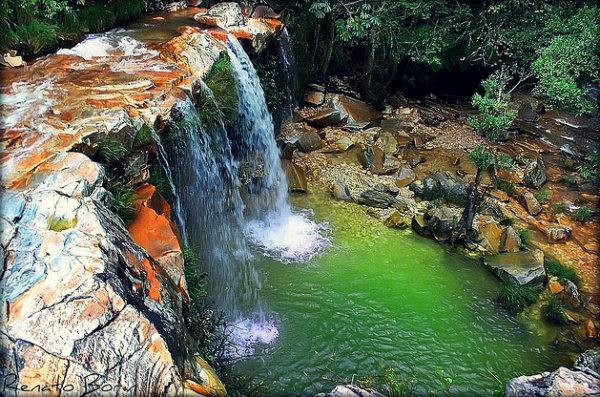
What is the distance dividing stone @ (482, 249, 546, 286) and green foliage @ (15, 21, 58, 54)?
26.4ft

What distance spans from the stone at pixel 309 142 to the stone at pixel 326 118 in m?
0.69

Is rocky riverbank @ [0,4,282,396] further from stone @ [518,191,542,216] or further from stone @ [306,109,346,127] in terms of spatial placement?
stone @ [518,191,542,216]

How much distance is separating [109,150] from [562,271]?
733 cm

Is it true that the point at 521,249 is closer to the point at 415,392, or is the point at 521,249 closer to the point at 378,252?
the point at 378,252

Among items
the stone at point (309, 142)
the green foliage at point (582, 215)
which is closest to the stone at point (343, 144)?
the stone at point (309, 142)

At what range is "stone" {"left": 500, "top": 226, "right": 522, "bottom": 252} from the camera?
7.75 m

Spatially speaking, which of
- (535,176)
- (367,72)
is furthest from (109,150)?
(367,72)

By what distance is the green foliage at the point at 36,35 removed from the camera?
6.36 m

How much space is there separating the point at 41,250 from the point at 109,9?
23.4 ft

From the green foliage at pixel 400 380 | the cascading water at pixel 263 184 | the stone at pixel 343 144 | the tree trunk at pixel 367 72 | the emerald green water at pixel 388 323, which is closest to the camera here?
the green foliage at pixel 400 380

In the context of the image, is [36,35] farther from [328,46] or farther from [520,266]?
[520,266]

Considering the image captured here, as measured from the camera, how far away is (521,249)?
7.77 metres

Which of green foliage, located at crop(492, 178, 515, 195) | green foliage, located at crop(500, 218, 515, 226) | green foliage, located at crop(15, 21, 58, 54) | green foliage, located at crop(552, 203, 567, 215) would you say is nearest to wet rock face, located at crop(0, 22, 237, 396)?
green foliage, located at crop(15, 21, 58, 54)

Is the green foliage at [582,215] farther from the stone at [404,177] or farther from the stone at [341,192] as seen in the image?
the stone at [341,192]
